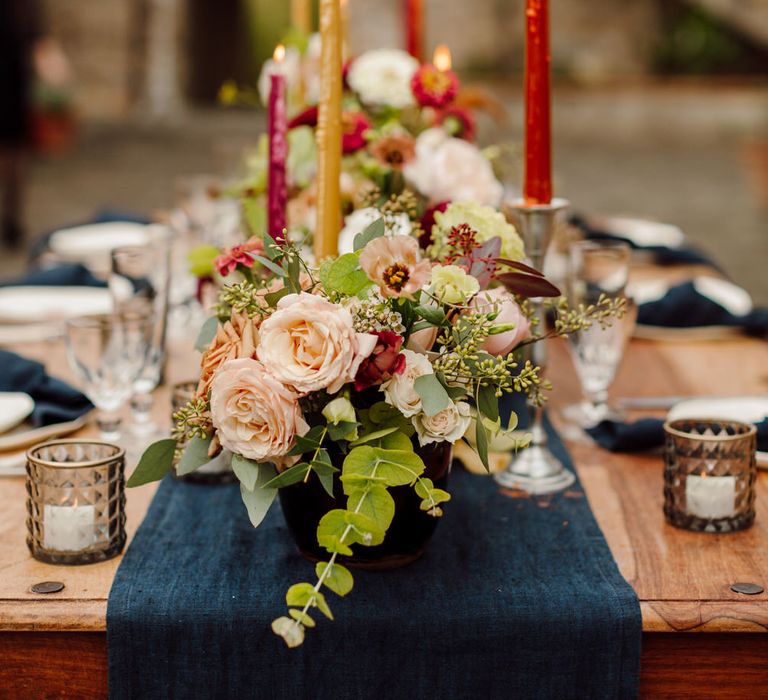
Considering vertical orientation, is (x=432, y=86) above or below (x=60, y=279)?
above

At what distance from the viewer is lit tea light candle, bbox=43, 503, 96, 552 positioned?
983 mm

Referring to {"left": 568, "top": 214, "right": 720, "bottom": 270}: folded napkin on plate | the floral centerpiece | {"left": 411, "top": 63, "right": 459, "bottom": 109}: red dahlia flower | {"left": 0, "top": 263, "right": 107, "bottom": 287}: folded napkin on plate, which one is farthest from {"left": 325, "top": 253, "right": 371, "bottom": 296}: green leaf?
{"left": 568, "top": 214, "right": 720, "bottom": 270}: folded napkin on plate

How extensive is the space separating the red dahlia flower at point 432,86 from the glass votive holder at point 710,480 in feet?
2.52

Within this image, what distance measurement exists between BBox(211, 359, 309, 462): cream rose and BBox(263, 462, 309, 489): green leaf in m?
0.02

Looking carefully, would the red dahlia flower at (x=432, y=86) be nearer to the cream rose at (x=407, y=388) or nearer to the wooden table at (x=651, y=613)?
the wooden table at (x=651, y=613)

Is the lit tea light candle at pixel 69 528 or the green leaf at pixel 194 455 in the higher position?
Result: the green leaf at pixel 194 455

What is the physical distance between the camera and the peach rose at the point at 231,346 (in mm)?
900

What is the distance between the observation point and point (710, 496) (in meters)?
1.07

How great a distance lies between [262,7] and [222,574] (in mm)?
11825

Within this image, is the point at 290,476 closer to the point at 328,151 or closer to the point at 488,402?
the point at 488,402

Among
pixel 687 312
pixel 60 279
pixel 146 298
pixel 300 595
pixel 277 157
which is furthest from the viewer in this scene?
pixel 60 279

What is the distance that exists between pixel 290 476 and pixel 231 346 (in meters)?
0.12

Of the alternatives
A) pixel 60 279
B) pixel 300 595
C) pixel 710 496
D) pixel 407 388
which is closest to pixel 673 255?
pixel 60 279

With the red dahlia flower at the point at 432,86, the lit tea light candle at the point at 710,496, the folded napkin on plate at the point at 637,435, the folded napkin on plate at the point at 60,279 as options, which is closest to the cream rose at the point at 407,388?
the lit tea light candle at the point at 710,496
